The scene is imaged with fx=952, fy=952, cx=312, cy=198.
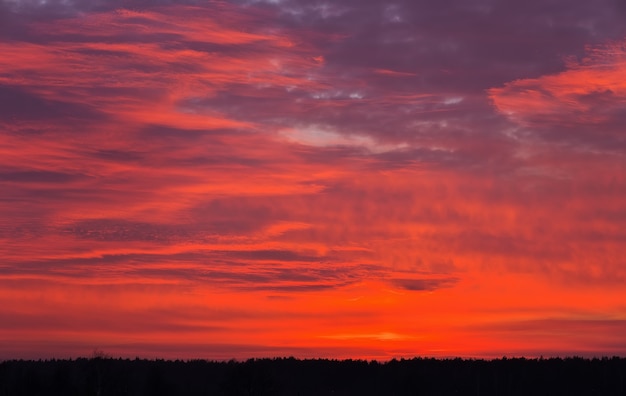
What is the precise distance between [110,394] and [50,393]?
13.6 metres

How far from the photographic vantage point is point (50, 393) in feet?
652

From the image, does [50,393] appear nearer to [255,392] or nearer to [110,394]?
[110,394]

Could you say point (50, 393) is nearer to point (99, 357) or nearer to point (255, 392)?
point (99, 357)

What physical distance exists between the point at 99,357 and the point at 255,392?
110 feet

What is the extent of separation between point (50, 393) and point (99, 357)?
41.8 ft

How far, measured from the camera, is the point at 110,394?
196 m

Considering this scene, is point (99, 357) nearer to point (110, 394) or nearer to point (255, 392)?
point (110, 394)

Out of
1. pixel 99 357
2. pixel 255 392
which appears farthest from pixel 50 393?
pixel 255 392

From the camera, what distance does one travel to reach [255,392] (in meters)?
200

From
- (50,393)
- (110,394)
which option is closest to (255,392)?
(110,394)

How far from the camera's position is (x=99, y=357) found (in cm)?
19875

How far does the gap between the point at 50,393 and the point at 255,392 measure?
42.8 m

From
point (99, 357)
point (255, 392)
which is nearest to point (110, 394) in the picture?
point (99, 357)
